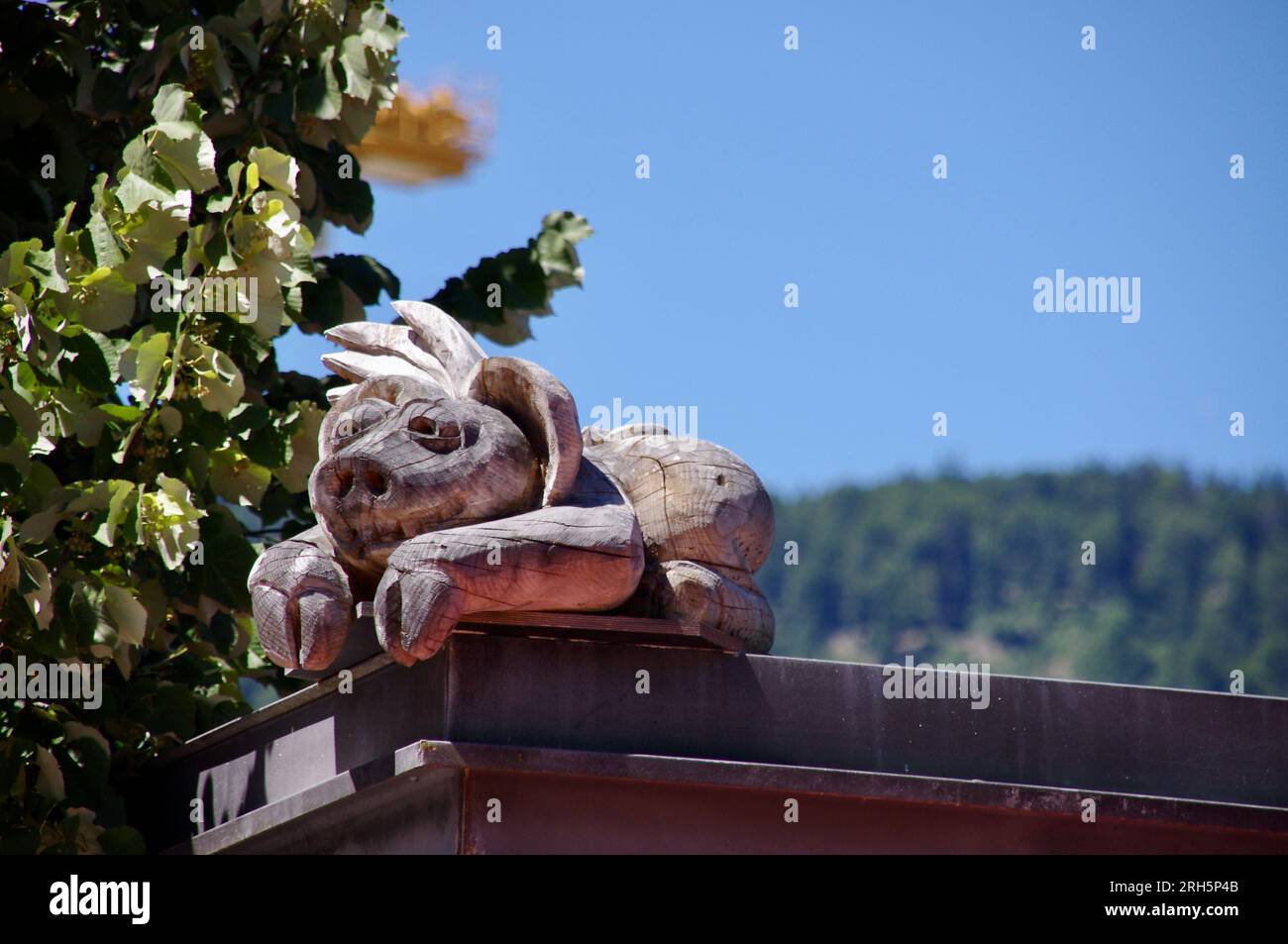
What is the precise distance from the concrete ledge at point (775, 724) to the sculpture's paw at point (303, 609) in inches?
7.7

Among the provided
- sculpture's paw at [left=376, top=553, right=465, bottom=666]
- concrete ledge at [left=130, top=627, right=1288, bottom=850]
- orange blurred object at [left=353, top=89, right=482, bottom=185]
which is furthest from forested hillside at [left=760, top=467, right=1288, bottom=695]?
sculpture's paw at [left=376, top=553, right=465, bottom=666]

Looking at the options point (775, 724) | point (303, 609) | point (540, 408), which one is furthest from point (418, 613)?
point (775, 724)

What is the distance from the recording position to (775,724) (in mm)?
6957

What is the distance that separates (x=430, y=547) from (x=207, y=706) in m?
3.70

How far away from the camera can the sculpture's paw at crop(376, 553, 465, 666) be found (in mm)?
6535

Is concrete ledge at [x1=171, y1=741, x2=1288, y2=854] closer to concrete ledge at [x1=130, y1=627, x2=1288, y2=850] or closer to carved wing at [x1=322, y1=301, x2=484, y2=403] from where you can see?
concrete ledge at [x1=130, y1=627, x2=1288, y2=850]

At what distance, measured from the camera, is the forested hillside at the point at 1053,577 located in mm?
137375

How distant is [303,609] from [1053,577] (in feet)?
501

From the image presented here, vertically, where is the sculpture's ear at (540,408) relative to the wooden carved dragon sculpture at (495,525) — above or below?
above

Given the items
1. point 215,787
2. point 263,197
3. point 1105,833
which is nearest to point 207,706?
point 215,787

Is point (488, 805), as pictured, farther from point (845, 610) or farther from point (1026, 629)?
point (845, 610)

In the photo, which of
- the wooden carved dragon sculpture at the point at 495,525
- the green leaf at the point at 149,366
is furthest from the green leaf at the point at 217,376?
the wooden carved dragon sculpture at the point at 495,525

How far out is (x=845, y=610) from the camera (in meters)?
162

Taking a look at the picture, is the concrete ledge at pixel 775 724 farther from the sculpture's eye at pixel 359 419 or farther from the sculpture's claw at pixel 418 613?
the sculpture's eye at pixel 359 419
